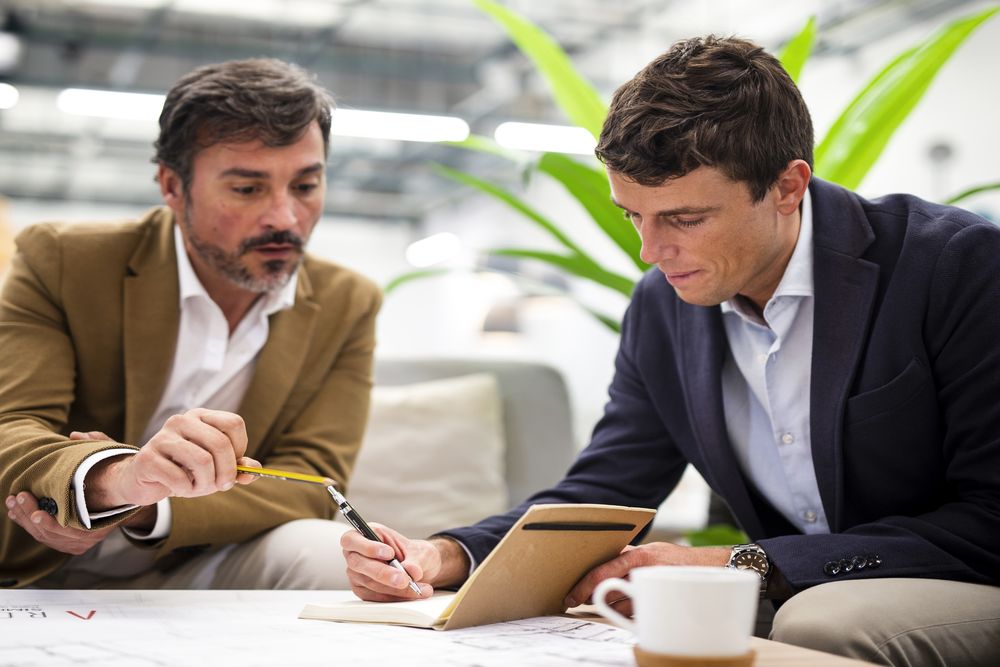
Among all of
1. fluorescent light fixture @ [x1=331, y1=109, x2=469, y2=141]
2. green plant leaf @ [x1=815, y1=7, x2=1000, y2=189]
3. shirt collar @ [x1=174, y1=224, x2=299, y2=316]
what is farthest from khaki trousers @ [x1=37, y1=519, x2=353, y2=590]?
fluorescent light fixture @ [x1=331, y1=109, x2=469, y2=141]

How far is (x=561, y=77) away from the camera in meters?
2.21

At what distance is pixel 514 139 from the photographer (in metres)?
7.65

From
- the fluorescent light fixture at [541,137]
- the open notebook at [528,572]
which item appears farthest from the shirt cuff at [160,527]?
the fluorescent light fixture at [541,137]

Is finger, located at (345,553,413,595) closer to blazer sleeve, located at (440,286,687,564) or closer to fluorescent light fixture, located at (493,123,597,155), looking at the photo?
blazer sleeve, located at (440,286,687,564)

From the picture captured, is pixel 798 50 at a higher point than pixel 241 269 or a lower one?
higher

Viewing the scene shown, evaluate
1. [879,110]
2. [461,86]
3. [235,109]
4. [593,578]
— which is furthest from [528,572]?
[461,86]

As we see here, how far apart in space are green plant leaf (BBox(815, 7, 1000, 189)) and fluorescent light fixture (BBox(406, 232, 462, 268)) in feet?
30.5

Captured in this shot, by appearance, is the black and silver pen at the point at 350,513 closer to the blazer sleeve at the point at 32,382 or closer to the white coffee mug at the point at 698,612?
the blazer sleeve at the point at 32,382

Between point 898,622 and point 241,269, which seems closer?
point 898,622

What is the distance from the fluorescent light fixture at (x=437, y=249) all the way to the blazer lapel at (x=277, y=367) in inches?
370

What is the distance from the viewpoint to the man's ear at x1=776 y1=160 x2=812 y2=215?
141cm

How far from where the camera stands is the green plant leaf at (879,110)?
1.99m

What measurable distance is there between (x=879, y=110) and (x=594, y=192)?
1.84 ft

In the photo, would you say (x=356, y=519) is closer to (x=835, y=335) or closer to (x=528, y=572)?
(x=528, y=572)
